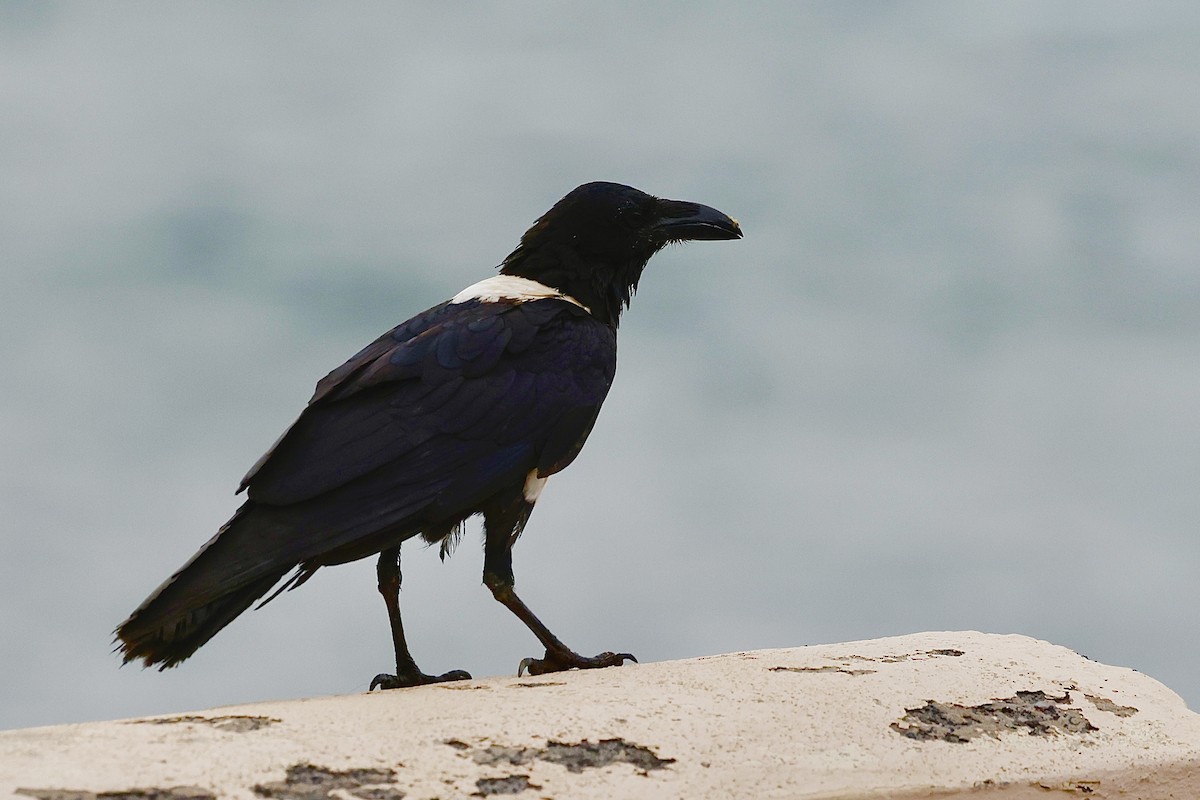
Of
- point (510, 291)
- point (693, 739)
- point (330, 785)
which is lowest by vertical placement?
point (330, 785)

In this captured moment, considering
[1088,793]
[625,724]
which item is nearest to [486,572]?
[625,724]

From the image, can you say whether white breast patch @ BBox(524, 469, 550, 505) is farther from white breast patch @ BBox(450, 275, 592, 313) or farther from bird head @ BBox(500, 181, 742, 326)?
bird head @ BBox(500, 181, 742, 326)

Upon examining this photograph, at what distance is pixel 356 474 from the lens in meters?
5.13

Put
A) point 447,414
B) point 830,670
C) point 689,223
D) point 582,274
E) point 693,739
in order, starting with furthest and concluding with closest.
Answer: point 689,223 < point 582,274 < point 447,414 < point 830,670 < point 693,739

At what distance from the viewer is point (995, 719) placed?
482 cm

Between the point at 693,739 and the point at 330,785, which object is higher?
the point at 693,739

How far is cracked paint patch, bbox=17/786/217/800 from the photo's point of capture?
3471mm

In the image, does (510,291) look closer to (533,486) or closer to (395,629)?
(533,486)

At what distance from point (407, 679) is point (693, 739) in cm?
173

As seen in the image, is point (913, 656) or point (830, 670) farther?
point (913, 656)

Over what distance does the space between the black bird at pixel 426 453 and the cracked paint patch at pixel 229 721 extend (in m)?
0.79

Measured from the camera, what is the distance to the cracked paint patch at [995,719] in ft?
15.2

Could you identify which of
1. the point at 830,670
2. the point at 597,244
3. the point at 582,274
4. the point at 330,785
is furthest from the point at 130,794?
the point at 597,244

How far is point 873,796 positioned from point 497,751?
1135 mm
